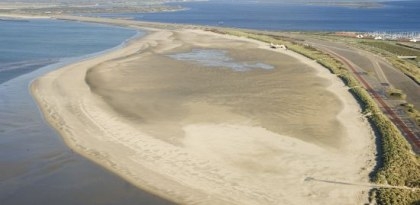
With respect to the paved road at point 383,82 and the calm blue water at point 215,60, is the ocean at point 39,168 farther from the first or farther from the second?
the calm blue water at point 215,60

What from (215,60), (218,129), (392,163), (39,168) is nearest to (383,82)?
(215,60)

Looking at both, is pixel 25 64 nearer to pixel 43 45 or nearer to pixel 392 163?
pixel 43 45

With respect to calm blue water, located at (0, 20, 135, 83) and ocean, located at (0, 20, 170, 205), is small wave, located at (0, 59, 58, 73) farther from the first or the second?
ocean, located at (0, 20, 170, 205)

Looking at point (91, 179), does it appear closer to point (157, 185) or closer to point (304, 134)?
point (157, 185)

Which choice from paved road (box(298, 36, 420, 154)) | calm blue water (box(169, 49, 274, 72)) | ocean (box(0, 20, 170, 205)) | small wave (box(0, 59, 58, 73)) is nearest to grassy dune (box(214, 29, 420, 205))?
paved road (box(298, 36, 420, 154))

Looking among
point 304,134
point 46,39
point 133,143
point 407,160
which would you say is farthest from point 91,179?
point 46,39

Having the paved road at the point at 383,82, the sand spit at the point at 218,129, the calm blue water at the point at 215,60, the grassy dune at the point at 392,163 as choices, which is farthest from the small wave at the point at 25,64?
the grassy dune at the point at 392,163

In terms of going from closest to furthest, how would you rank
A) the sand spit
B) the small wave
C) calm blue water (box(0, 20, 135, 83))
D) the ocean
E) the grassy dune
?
the grassy dune
the ocean
the sand spit
the small wave
calm blue water (box(0, 20, 135, 83))
